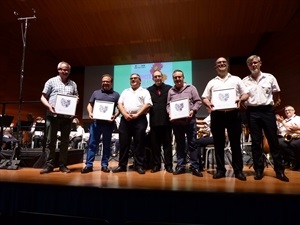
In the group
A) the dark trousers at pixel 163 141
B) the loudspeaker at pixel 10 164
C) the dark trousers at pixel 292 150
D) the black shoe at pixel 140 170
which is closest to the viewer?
the black shoe at pixel 140 170

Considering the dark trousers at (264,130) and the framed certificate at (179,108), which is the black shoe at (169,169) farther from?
the dark trousers at (264,130)

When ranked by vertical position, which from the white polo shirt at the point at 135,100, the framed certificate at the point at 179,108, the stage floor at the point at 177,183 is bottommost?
the stage floor at the point at 177,183

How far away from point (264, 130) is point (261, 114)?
0.20m

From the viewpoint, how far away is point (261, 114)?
2.93 metres

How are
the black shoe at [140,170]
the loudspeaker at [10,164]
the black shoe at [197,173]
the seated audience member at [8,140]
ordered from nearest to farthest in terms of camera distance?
the black shoe at [197,173], the black shoe at [140,170], the loudspeaker at [10,164], the seated audience member at [8,140]

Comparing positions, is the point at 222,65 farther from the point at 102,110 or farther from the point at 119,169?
the point at 119,169

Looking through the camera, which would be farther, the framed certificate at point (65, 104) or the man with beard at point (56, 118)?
the man with beard at point (56, 118)

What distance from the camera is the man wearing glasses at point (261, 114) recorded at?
2.90m

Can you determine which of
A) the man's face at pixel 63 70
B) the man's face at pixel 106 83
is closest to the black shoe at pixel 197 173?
the man's face at pixel 106 83

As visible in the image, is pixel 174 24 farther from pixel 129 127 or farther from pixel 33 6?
pixel 129 127

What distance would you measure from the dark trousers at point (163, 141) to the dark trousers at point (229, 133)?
0.77m

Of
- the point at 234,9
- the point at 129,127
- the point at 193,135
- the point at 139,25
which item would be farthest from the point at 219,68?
the point at 139,25

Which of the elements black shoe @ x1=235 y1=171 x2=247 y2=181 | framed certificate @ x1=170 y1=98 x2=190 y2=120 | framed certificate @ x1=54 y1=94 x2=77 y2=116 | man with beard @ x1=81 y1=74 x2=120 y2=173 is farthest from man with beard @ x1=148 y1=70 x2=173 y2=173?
framed certificate @ x1=54 y1=94 x2=77 y2=116

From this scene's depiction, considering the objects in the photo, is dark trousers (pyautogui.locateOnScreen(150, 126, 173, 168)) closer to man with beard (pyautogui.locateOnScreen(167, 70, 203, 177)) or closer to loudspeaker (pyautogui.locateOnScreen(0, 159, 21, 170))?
man with beard (pyautogui.locateOnScreen(167, 70, 203, 177))
